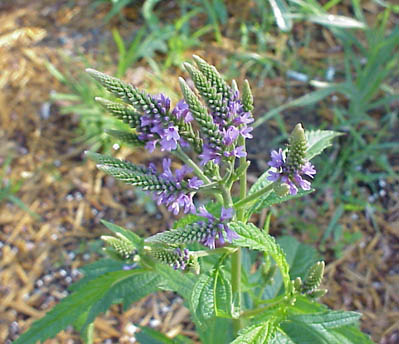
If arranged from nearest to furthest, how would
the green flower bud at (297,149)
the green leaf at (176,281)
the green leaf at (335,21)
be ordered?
the green flower bud at (297,149)
the green leaf at (176,281)
the green leaf at (335,21)

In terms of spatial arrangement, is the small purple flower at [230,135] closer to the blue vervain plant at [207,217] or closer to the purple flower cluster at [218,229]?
the blue vervain plant at [207,217]

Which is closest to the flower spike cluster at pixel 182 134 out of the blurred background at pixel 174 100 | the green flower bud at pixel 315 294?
the green flower bud at pixel 315 294

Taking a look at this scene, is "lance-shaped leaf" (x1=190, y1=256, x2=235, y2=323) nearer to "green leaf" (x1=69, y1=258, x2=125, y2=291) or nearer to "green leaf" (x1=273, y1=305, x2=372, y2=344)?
"green leaf" (x1=273, y1=305, x2=372, y2=344)

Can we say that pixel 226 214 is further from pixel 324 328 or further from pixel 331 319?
pixel 324 328

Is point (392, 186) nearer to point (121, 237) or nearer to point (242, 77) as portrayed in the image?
point (242, 77)

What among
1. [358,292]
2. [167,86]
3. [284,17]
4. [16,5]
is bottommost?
[358,292]

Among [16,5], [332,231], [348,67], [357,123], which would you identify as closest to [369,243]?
[332,231]
